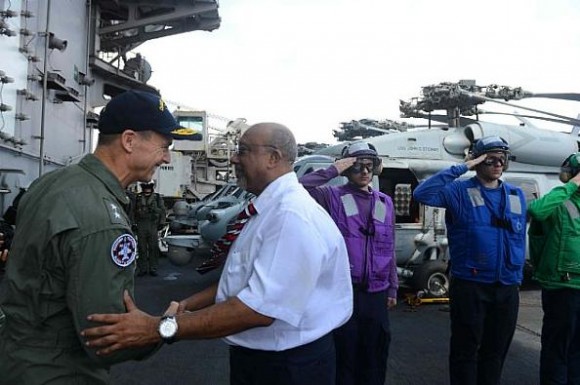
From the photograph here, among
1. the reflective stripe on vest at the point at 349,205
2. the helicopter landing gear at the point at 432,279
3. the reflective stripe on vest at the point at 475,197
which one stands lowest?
the helicopter landing gear at the point at 432,279

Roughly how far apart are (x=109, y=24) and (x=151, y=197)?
8.18m

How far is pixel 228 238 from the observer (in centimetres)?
220

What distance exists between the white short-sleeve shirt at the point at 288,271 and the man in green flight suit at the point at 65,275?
0.39m

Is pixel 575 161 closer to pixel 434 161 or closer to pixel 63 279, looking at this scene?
pixel 63 279

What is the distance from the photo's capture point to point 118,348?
1.44 metres

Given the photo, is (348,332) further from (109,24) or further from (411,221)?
(109,24)

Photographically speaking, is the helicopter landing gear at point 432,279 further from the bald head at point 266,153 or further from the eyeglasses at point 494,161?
the bald head at point 266,153

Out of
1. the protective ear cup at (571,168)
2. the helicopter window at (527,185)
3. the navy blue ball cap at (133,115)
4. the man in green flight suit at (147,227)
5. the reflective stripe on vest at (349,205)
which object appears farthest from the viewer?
the man in green flight suit at (147,227)

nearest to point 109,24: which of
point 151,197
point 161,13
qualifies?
point 161,13

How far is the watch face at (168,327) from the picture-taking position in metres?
1.54

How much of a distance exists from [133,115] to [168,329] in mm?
702

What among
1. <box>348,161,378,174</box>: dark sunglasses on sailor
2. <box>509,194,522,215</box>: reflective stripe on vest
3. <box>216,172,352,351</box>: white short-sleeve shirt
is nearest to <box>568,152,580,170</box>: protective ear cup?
<box>509,194,522,215</box>: reflective stripe on vest

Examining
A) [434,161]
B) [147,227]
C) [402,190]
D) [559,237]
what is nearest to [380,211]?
[559,237]

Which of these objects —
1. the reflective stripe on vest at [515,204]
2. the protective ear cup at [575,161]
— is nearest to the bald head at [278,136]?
the reflective stripe on vest at [515,204]
